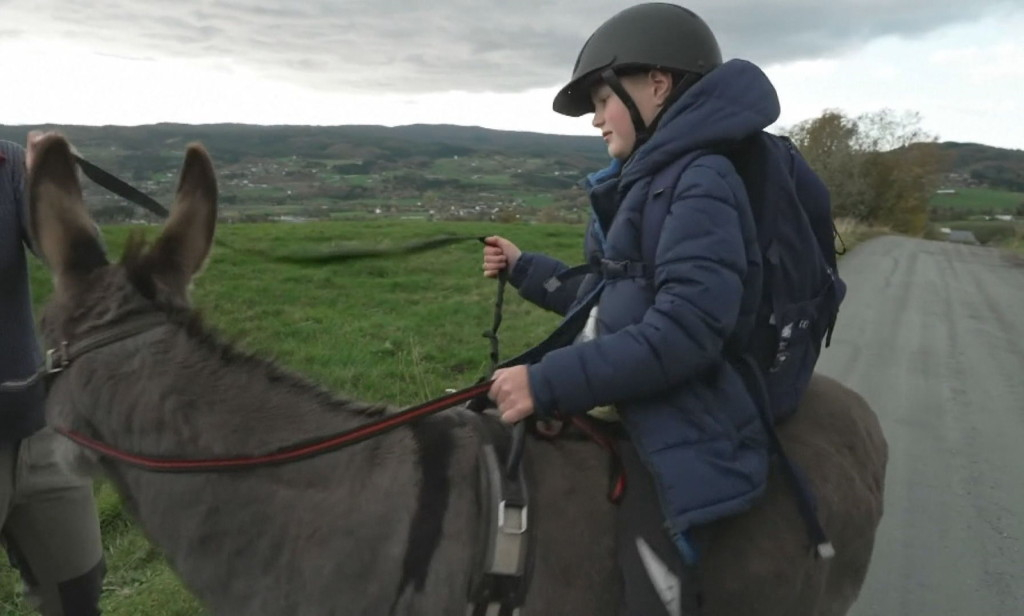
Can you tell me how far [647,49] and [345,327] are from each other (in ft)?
29.4

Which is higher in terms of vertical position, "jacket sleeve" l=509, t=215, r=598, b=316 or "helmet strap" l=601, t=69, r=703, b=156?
"helmet strap" l=601, t=69, r=703, b=156

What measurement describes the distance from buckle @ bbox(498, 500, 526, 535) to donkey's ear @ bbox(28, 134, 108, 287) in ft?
4.27

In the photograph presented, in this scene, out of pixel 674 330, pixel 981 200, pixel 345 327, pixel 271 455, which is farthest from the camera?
pixel 981 200

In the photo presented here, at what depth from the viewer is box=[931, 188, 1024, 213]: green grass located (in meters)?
70.2

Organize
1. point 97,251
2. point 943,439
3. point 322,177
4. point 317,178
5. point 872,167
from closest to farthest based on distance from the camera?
point 97,251, point 943,439, point 317,178, point 322,177, point 872,167

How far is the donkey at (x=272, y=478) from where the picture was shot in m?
2.21

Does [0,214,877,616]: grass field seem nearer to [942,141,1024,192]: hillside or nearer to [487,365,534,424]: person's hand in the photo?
[487,365,534,424]: person's hand

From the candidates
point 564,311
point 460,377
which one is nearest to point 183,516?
point 564,311

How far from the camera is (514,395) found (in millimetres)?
2234

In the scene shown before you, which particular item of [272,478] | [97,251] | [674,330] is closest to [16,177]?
[97,251]

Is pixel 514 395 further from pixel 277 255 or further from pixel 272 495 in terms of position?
pixel 277 255

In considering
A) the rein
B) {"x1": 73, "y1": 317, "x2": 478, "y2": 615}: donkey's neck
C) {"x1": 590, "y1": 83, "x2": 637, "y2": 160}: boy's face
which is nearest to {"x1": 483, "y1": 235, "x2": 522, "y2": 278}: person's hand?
{"x1": 590, "y1": 83, "x2": 637, "y2": 160}: boy's face

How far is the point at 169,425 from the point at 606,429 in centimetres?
122

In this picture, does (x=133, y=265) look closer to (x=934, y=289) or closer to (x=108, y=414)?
(x=108, y=414)
